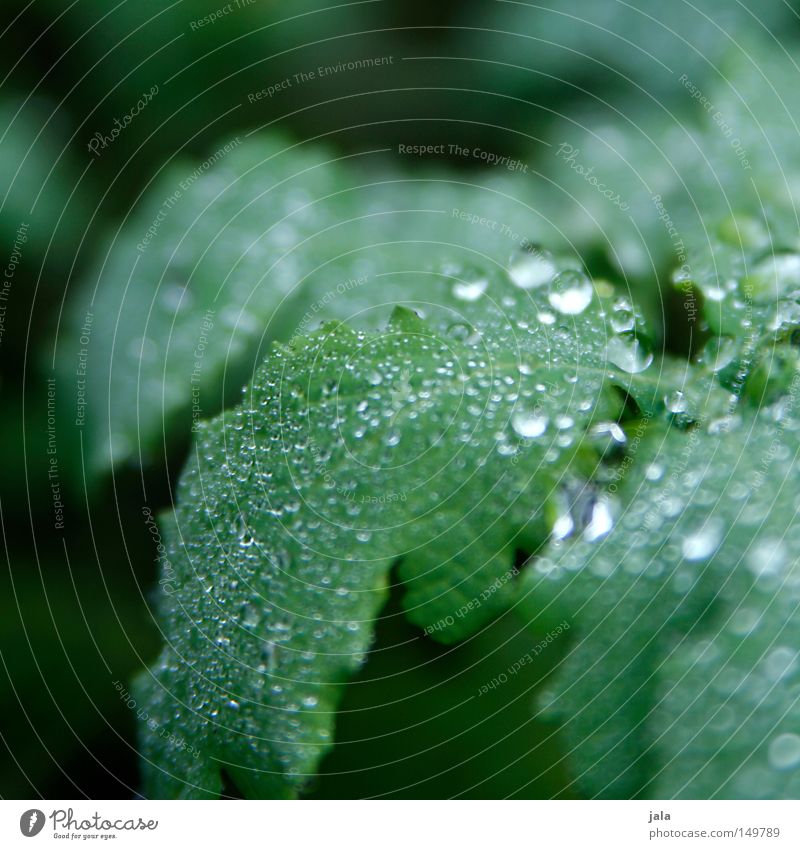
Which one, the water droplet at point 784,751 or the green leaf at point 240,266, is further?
the green leaf at point 240,266

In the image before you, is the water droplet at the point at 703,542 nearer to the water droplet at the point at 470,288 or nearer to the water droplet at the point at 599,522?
the water droplet at the point at 599,522

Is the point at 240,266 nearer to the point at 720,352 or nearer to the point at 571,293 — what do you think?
the point at 571,293

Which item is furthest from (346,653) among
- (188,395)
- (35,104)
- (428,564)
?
(35,104)

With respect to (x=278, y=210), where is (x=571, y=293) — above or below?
below

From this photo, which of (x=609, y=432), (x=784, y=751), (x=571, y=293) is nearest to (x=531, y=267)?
(x=571, y=293)

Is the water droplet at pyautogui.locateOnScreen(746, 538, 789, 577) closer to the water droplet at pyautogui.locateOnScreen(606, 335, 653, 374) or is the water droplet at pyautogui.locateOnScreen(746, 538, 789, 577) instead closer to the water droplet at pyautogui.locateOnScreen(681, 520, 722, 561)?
the water droplet at pyautogui.locateOnScreen(681, 520, 722, 561)

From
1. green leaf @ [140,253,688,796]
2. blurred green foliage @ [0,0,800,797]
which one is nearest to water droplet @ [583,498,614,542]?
green leaf @ [140,253,688,796]

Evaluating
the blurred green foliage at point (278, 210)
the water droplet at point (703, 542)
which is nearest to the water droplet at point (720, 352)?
A: the blurred green foliage at point (278, 210)
